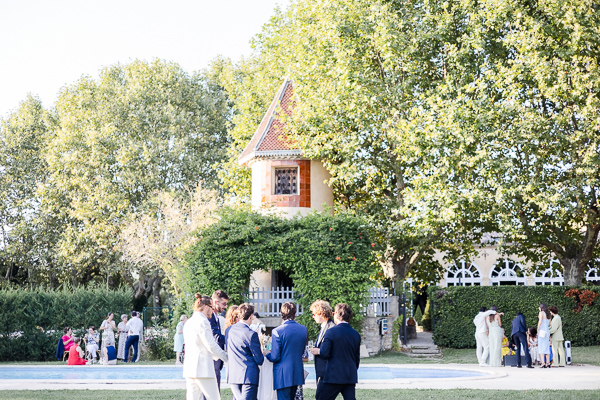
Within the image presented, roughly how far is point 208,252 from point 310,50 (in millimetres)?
10761

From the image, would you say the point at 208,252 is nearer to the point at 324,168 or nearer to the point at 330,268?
the point at 330,268

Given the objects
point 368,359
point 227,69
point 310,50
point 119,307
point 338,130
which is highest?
point 227,69

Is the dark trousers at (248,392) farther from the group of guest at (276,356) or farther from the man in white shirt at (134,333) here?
the man in white shirt at (134,333)

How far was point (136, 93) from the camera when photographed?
4012cm

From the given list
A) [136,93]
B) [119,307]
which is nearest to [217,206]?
[136,93]

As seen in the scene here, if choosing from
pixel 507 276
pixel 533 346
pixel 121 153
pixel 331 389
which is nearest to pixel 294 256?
pixel 533 346

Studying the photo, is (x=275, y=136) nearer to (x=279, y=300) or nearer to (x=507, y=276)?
(x=279, y=300)

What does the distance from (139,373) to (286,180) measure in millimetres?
10987

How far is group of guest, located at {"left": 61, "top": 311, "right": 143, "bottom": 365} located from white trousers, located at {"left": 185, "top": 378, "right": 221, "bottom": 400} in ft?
44.9

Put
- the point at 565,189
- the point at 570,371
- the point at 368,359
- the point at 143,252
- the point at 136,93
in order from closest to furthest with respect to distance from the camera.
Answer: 1. the point at 570,371
2. the point at 368,359
3. the point at 565,189
4. the point at 143,252
5. the point at 136,93

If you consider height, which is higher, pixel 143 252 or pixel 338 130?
pixel 338 130

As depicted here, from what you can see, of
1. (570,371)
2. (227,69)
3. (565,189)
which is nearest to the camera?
(570,371)

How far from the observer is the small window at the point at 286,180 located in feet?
87.9

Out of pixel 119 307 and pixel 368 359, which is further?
pixel 119 307
